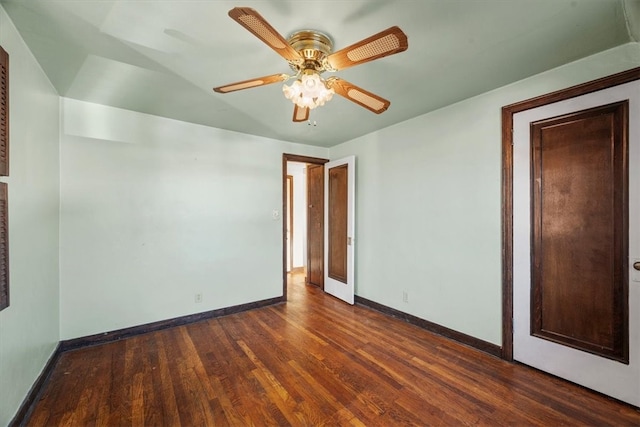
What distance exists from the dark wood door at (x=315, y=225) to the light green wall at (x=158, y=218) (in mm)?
883

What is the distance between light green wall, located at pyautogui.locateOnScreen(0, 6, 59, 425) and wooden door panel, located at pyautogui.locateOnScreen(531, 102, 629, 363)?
3.61m

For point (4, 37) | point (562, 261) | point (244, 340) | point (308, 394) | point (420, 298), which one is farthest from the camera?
point (420, 298)

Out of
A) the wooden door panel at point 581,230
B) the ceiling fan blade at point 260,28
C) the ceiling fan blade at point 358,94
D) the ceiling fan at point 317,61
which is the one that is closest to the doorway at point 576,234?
the wooden door panel at point 581,230

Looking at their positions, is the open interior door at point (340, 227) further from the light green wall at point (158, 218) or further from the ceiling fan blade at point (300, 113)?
the ceiling fan blade at point (300, 113)

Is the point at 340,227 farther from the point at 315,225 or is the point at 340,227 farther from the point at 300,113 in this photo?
the point at 300,113

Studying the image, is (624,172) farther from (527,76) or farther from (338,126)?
(338,126)

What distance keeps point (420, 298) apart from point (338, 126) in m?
2.26

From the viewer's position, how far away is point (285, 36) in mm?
1562

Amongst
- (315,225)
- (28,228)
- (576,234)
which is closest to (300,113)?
(28,228)

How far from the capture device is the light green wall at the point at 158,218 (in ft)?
8.19

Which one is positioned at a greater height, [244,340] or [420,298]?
[420,298]

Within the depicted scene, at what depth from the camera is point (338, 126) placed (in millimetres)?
3227

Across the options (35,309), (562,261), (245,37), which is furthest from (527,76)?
(35,309)

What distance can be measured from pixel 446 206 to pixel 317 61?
195 cm
